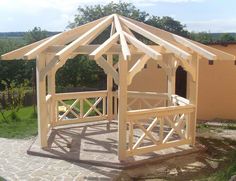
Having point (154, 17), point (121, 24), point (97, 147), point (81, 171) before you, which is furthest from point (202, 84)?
point (154, 17)

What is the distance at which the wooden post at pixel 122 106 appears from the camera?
7719mm

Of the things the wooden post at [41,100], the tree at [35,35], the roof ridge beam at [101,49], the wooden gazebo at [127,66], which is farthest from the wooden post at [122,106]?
the tree at [35,35]

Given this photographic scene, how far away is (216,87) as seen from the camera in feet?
44.7

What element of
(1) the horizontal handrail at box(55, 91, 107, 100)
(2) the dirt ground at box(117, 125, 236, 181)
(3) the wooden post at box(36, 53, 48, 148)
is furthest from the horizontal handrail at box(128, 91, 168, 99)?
(3) the wooden post at box(36, 53, 48, 148)

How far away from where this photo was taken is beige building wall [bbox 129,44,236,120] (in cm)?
1348

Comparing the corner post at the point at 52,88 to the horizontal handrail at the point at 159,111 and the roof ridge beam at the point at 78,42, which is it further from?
the horizontal handrail at the point at 159,111

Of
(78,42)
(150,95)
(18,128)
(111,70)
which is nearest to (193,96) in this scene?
(111,70)

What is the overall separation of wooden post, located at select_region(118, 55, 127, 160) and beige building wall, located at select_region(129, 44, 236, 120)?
6.31 m

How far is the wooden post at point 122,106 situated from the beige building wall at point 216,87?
6.31 m

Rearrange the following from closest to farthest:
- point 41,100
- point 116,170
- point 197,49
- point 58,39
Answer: point 116,170 → point 197,49 → point 41,100 → point 58,39

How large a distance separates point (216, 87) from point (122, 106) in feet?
22.5

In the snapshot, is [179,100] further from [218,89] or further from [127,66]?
[218,89]

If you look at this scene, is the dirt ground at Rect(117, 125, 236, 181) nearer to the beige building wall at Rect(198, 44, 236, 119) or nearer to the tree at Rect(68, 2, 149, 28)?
the beige building wall at Rect(198, 44, 236, 119)

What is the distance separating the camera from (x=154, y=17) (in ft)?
125
